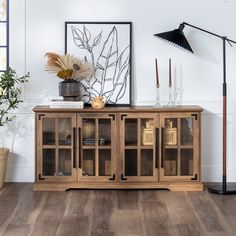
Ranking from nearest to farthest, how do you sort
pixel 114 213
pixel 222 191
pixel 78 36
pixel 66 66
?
pixel 114 213 → pixel 222 191 → pixel 66 66 → pixel 78 36

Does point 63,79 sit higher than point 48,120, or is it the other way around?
point 63,79

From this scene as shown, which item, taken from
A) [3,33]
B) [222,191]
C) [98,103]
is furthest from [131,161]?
[3,33]

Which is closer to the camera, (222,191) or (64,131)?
(222,191)

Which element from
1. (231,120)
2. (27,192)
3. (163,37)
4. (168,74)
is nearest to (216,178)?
(231,120)

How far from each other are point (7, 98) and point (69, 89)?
2.09 feet

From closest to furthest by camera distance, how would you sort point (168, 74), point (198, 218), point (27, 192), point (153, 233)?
point (153, 233), point (198, 218), point (27, 192), point (168, 74)

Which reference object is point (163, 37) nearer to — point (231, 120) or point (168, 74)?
point (168, 74)

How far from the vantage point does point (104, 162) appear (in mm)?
5129

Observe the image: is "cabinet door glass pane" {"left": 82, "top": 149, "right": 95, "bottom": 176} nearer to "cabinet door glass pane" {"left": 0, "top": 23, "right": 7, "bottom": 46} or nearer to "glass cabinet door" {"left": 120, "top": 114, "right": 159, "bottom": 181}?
"glass cabinet door" {"left": 120, "top": 114, "right": 159, "bottom": 181}

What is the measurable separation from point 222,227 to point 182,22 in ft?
6.88

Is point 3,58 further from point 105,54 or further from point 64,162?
point 64,162

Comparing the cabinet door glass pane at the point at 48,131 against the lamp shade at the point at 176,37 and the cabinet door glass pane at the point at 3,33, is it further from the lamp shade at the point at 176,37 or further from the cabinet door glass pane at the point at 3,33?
the lamp shade at the point at 176,37

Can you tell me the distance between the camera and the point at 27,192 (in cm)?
508

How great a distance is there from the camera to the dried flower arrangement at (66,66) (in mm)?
5211
